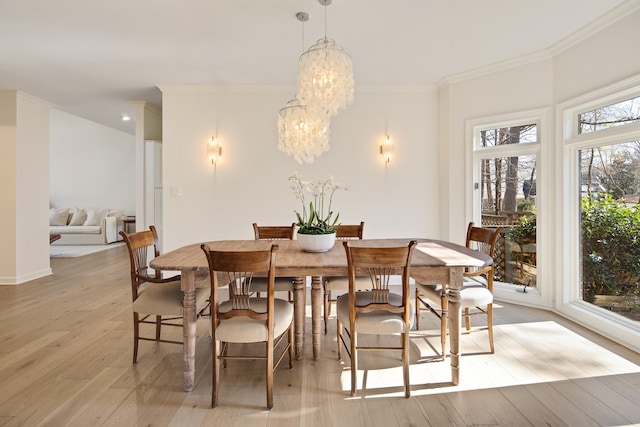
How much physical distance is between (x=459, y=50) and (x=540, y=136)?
1.28 m

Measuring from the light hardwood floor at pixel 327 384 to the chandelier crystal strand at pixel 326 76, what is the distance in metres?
1.99

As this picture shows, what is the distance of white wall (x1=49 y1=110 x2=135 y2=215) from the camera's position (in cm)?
941

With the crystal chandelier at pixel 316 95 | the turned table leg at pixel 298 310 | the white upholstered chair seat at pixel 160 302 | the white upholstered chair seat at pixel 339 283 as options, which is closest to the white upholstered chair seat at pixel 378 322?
the turned table leg at pixel 298 310

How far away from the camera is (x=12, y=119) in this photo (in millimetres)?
4480

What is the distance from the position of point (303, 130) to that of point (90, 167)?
31.0 ft

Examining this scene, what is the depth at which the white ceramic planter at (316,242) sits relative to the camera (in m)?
2.37

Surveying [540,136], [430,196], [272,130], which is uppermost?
[272,130]

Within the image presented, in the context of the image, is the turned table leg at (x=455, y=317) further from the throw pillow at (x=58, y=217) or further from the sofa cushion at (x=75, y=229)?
the throw pillow at (x=58, y=217)

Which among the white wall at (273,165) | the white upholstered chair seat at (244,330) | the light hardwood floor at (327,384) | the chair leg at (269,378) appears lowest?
the light hardwood floor at (327,384)

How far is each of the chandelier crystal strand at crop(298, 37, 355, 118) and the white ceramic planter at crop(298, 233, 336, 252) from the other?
1.01m

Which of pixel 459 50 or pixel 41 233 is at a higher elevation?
pixel 459 50

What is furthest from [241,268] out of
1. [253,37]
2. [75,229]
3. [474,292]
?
[75,229]

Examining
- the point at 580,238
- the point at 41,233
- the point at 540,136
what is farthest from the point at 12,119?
the point at 580,238

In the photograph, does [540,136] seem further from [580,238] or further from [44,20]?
[44,20]
